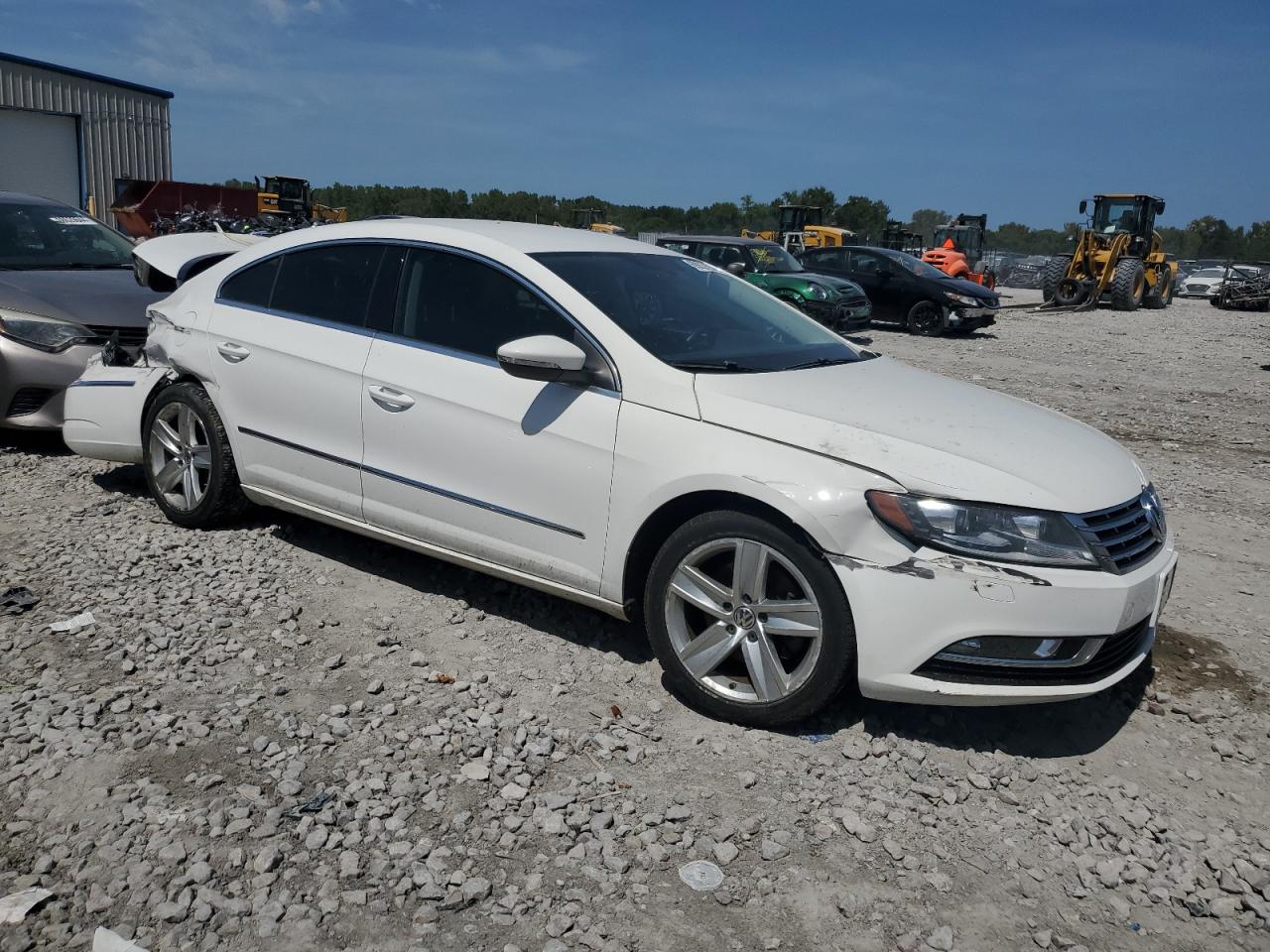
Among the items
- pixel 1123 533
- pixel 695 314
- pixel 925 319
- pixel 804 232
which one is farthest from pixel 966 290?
pixel 1123 533

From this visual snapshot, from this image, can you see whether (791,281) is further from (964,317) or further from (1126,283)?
(1126,283)

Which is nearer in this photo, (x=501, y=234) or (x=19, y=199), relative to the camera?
(x=501, y=234)

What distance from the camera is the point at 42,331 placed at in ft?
21.6

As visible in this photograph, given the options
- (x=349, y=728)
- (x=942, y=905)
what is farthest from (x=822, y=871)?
(x=349, y=728)

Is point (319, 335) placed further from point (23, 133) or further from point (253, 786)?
point (23, 133)

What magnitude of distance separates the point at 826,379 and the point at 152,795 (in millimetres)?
2606

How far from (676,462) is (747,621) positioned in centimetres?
57

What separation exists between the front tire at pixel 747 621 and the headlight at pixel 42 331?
190 inches

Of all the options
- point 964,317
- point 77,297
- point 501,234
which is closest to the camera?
point 501,234

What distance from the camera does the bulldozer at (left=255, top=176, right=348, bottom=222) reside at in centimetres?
3447

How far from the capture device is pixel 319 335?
4.50m

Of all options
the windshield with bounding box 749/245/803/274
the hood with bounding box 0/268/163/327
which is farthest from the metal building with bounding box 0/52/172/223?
the hood with bounding box 0/268/163/327

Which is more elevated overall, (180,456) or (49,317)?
(49,317)

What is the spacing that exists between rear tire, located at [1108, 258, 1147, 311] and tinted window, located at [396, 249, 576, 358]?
24.6 m
